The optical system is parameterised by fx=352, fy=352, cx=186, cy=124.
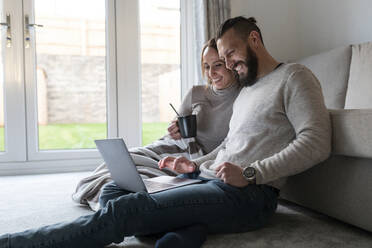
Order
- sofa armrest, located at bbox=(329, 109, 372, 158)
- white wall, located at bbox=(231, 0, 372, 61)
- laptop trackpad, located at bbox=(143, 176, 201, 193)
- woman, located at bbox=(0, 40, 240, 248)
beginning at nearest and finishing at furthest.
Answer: woman, located at bbox=(0, 40, 240, 248)
sofa armrest, located at bbox=(329, 109, 372, 158)
laptop trackpad, located at bbox=(143, 176, 201, 193)
white wall, located at bbox=(231, 0, 372, 61)

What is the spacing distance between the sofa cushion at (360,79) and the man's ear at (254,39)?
96 cm

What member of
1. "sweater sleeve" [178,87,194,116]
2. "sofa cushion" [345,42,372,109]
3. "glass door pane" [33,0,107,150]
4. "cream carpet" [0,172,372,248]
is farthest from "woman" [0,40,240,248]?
"glass door pane" [33,0,107,150]

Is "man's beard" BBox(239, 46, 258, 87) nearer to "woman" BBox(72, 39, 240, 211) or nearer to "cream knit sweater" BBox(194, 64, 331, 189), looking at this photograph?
"cream knit sweater" BBox(194, 64, 331, 189)

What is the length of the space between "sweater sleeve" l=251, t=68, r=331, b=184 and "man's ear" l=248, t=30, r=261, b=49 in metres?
0.28

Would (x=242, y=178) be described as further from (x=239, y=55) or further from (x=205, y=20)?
(x=205, y=20)

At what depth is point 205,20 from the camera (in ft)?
9.61

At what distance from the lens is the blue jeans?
3.28ft

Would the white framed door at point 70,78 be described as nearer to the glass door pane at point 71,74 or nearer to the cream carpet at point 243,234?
the glass door pane at point 71,74

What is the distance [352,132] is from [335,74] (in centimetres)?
127

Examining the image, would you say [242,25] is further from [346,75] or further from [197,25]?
[197,25]

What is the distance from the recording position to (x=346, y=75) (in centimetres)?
225

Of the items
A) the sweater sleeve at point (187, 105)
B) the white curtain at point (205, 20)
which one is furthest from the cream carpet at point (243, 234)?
the white curtain at point (205, 20)

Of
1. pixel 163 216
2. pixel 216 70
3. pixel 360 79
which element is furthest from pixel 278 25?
pixel 163 216

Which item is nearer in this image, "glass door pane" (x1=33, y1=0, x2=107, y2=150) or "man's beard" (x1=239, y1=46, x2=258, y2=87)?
"man's beard" (x1=239, y1=46, x2=258, y2=87)
